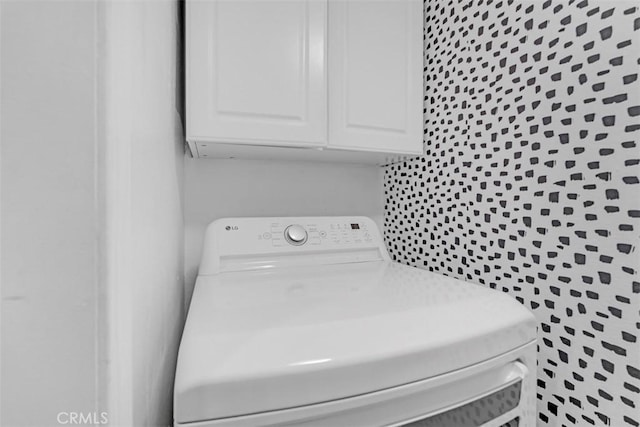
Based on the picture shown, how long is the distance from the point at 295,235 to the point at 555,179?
80 cm

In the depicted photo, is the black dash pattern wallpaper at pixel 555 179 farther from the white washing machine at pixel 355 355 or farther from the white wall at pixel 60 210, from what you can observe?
the white wall at pixel 60 210

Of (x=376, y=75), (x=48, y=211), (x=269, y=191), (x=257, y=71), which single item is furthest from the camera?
(x=269, y=191)

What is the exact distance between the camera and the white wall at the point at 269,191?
124cm

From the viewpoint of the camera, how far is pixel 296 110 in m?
1.02

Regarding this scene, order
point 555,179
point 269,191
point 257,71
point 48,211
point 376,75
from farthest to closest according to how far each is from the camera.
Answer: point 269,191 → point 376,75 → point 257,71 → point 555,179 → point 48,211

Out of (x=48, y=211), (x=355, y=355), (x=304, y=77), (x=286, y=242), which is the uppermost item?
(x=304, y=77)

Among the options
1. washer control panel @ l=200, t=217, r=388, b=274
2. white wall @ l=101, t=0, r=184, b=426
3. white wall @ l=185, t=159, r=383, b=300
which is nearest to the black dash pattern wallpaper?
washer control panel @ l=200, t=217, r=388, b=274

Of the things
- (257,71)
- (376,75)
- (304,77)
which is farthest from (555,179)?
(257,71)

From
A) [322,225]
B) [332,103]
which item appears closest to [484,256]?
[322,225]

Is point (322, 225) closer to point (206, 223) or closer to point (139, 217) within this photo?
point (206, 223)

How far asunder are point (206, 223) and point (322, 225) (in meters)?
0.48

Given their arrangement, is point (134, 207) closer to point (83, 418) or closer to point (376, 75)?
point (83, 418)

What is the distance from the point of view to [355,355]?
1.63 feet

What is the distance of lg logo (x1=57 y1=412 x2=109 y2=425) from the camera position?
0.28 m
